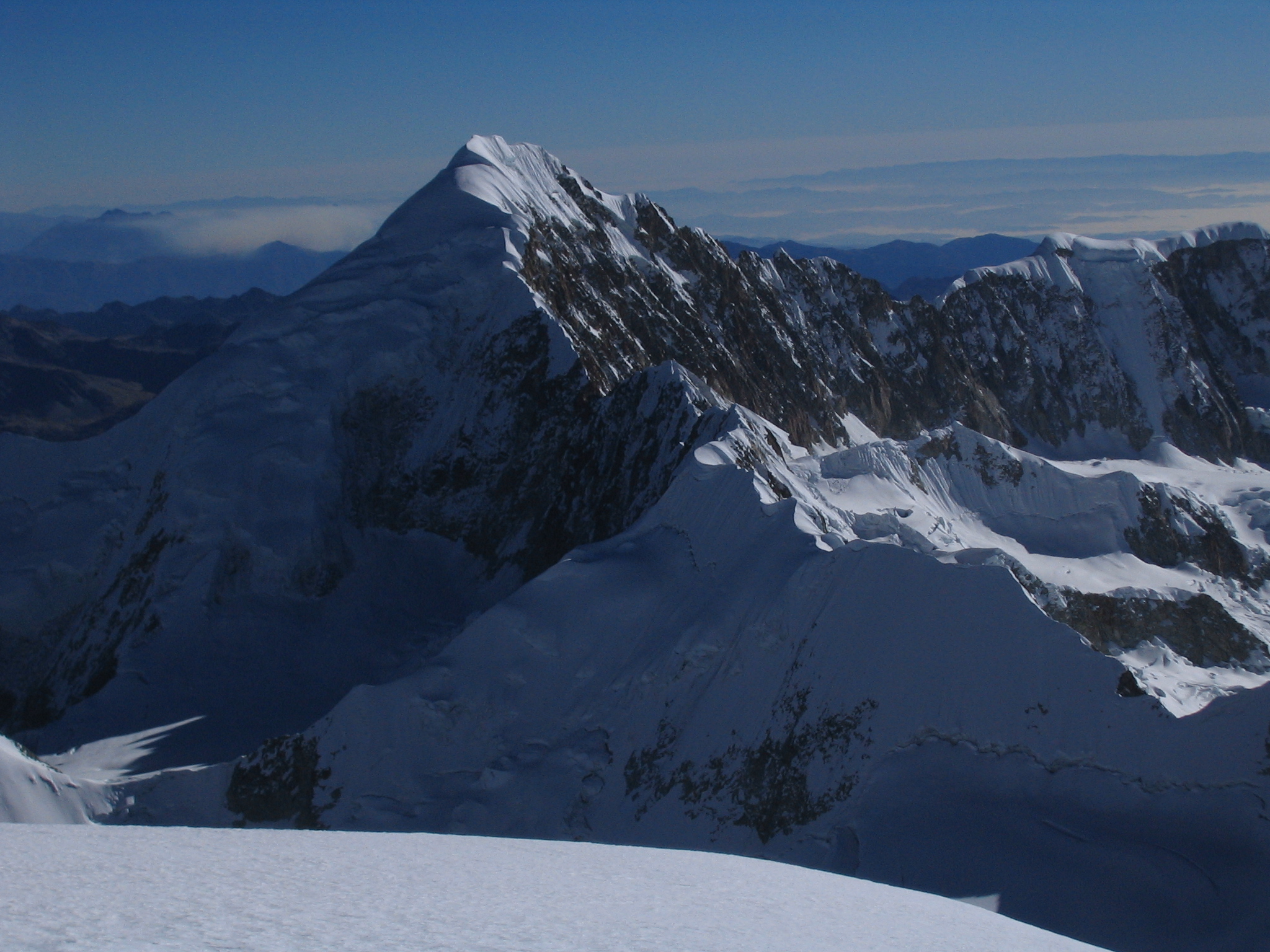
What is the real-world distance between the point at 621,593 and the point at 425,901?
62.9ft

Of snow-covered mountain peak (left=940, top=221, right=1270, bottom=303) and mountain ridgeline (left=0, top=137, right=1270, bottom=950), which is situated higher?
snow-covered mountain peak (left=940, top=221, right=1270, bottom=303)

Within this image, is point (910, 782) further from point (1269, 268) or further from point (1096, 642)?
point (1269, 268)

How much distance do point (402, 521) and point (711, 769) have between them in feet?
80.7

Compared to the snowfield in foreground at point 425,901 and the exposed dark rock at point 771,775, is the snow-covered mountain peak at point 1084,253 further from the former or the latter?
the snowfield in foreground at point 425,901

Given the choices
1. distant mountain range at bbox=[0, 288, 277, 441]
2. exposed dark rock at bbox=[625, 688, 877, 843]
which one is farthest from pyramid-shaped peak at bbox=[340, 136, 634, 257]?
distant mountain range at bbox=[0, 288, 277, 441]

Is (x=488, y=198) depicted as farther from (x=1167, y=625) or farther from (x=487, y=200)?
(x=1167, y=625)

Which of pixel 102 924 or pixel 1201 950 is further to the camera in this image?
pixel 1201 950

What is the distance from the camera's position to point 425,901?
1270 cm

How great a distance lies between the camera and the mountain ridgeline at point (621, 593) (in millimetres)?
22953

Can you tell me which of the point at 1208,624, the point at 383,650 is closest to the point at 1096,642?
the point at 1208,624

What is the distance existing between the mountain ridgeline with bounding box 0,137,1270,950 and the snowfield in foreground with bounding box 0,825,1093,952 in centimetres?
705

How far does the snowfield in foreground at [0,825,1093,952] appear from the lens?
10.8 m

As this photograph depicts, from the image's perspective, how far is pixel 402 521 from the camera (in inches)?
1849

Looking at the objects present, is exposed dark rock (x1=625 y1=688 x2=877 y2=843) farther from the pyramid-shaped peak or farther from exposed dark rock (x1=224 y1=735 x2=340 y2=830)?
the pyramid-shaped peak
